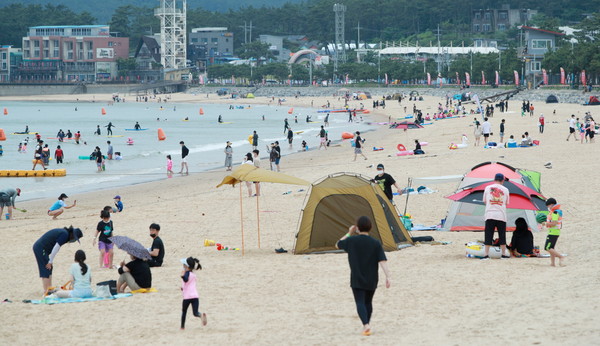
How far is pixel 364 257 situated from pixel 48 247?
565cm

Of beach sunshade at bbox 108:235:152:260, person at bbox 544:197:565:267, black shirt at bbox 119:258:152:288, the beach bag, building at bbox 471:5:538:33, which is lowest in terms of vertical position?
the beach bag

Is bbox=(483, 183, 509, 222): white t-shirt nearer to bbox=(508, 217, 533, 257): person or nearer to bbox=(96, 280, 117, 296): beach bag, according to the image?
bbox=(508, 217, 533, 257): person

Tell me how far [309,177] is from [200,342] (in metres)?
17.8

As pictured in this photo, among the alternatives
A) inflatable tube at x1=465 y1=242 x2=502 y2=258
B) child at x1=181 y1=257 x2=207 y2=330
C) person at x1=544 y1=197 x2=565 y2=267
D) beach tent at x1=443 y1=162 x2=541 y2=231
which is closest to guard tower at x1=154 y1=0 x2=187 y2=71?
beach tent at x1=443 y1=162 x2=541 y2=231

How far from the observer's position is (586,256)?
12367mm

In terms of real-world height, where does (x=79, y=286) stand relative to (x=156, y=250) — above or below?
below

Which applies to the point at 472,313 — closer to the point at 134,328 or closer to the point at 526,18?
the point at 134,328

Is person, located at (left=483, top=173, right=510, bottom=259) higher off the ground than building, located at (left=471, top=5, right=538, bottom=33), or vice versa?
building, located at (left=471, top=5, right=538, bottom=33)

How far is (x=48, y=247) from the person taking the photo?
39.6 feet

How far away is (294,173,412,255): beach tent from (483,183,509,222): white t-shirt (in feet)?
7.29

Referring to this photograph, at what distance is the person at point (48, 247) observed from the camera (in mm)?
12000

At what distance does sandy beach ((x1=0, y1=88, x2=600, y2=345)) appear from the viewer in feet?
30.1

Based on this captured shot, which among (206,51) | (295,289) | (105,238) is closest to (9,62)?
(206,51)

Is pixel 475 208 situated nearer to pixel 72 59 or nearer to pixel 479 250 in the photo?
pixel 479 250
